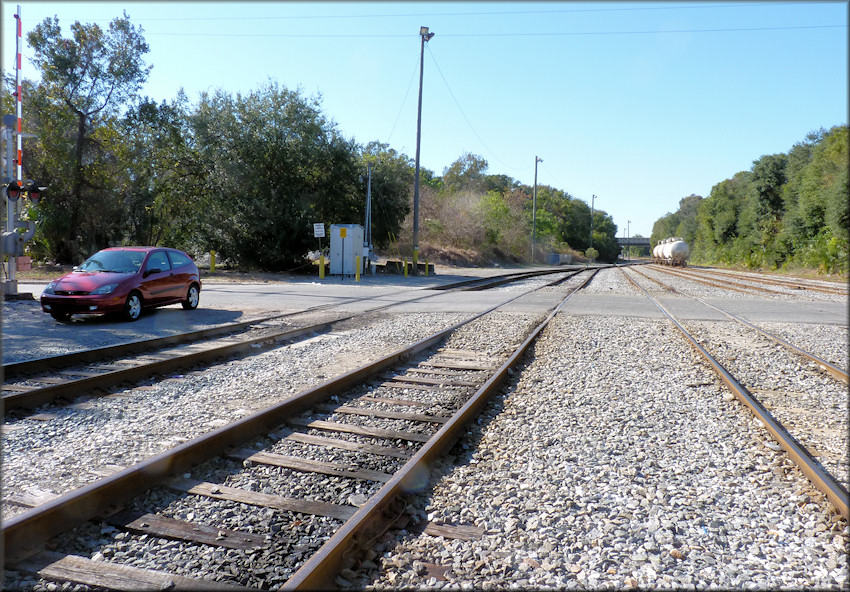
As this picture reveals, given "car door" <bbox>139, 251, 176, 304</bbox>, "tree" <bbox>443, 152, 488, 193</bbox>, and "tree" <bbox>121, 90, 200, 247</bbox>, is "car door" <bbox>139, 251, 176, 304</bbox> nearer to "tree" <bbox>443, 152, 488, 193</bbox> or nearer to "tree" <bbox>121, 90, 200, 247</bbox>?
"tree" <bbox>121, 90, 200, 247</bbox>

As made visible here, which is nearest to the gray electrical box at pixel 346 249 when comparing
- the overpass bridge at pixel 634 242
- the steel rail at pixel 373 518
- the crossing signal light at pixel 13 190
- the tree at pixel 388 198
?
the tree at pixel 388 198

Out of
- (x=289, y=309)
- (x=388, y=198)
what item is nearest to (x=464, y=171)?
(x=388, y=198)

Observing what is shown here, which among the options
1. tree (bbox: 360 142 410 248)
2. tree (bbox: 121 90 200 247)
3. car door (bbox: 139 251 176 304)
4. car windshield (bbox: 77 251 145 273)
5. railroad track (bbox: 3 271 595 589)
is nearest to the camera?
railroad track (bbox: 3 271 595 589)

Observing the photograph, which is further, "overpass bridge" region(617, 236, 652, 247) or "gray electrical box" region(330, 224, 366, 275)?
"overpass bridge" region(617, 236, 652, 247)

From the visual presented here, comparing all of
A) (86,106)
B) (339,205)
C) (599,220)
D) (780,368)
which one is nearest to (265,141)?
(339,205)

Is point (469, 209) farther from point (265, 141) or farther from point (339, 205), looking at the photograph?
point (265, 141)

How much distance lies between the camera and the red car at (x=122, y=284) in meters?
10.5

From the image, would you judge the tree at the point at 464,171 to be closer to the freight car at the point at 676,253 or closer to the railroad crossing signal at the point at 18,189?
the freight car at the point at 676,253

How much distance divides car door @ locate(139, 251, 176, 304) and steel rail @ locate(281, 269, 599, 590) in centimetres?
882

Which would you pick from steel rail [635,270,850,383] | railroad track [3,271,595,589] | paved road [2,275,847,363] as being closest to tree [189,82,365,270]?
paved road [2,275,847,363]

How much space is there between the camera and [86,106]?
94.1ft

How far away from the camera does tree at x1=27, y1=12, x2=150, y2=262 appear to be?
27.2 meters

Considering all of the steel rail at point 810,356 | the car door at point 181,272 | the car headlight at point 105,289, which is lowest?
the steel rail at point 810,356

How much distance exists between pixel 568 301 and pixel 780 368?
9.43 meters
